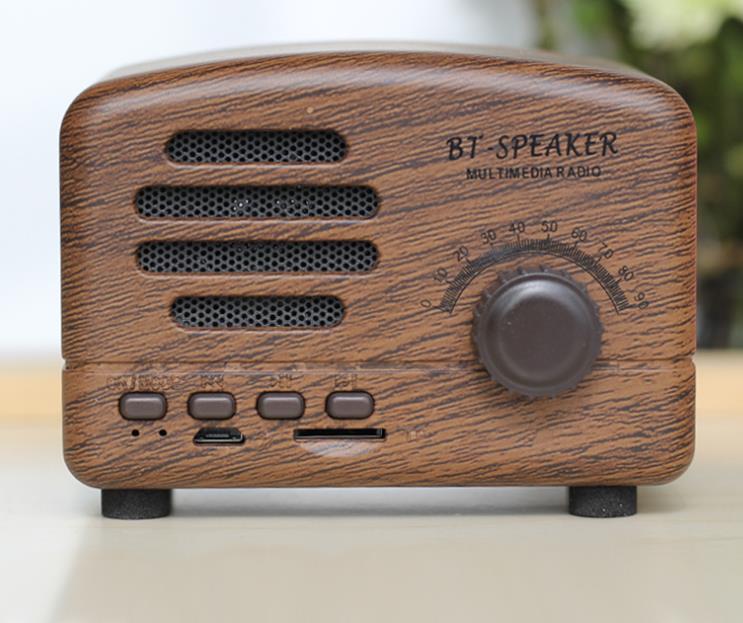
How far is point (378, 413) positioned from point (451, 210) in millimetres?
116

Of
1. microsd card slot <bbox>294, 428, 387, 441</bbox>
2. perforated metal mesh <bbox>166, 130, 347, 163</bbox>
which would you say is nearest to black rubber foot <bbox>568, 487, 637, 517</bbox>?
microsd card slot <bbox>294, 428, 387, 441</bbox>

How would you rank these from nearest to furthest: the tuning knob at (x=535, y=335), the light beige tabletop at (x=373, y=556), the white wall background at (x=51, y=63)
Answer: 1. the light beige tabletop at (x=373, y=556)
2. the tuning knob at (x=535, y=335)
3. the white wall background at (x=51, y=63)

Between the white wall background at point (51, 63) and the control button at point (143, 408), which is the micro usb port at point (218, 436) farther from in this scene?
the white wall background at point (51, 63)

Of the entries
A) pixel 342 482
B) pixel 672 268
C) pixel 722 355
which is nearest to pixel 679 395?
pixel 672 268

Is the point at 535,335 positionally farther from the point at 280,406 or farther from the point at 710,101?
the point at 710,101

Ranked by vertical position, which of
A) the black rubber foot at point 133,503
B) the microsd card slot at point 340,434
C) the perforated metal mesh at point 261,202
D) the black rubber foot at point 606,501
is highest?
the perforated metal mesh at point 261,202

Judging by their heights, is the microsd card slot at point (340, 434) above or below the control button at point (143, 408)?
below

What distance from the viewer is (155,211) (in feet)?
2.39

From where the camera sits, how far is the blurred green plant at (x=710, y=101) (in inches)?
56.7

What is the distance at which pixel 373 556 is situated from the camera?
66 cm

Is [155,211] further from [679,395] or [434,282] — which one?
[679,395]

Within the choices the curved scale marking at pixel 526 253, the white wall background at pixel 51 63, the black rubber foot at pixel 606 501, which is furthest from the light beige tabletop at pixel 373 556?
the white wall background at pixel 51 63

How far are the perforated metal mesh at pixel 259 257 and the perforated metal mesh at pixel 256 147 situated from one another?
0.05 m

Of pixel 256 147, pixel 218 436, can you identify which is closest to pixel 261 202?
pixel 256 147
